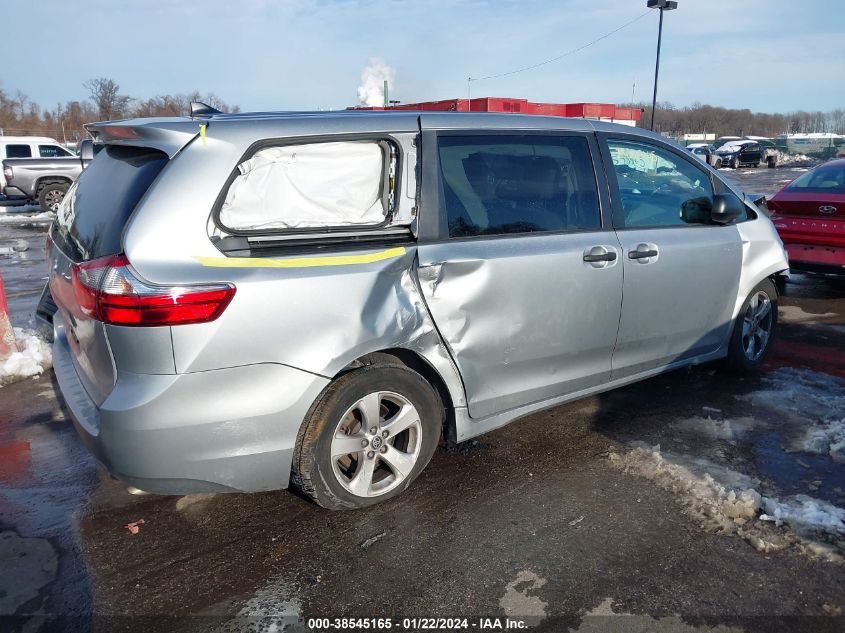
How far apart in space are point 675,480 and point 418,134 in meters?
2.19

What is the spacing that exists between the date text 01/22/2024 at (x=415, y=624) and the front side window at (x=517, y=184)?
1725mm

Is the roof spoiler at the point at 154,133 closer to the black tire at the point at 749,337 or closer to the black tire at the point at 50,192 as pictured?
the black tire at the point at 749,337

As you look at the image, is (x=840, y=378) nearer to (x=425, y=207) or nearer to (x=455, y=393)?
(x=455, y=393)

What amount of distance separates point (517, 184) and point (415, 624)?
222cm

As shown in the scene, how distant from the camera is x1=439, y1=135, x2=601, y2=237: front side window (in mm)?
3307

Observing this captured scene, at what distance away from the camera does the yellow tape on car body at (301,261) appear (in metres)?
2.63

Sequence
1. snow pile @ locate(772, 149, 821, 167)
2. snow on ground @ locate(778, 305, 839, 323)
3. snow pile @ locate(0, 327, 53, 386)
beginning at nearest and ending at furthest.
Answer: snow pile @ locate(0, 327, 53, 386) < snow on ground @ locate(778, 305, 839, 323) < snow pile @ locate(772, 149, 821, 167)

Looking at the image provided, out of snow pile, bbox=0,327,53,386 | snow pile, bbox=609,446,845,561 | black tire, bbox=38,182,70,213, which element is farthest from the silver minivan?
black tire, bbox=38,182,70,213

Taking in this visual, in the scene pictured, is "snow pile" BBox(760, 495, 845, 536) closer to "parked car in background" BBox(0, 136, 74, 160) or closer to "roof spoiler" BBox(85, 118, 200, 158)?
"roof spoiler" BBox(85, 118, 200, 158)

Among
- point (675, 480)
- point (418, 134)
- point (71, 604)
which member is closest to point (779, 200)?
point (675, 480)

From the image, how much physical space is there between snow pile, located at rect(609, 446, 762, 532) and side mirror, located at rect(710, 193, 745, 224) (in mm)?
1549

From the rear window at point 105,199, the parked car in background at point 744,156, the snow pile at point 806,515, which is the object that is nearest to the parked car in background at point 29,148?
the rear window at point 105,199

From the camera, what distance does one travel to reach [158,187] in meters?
2.66

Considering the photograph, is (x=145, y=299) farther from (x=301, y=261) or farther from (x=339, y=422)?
(x=339, y=422)
